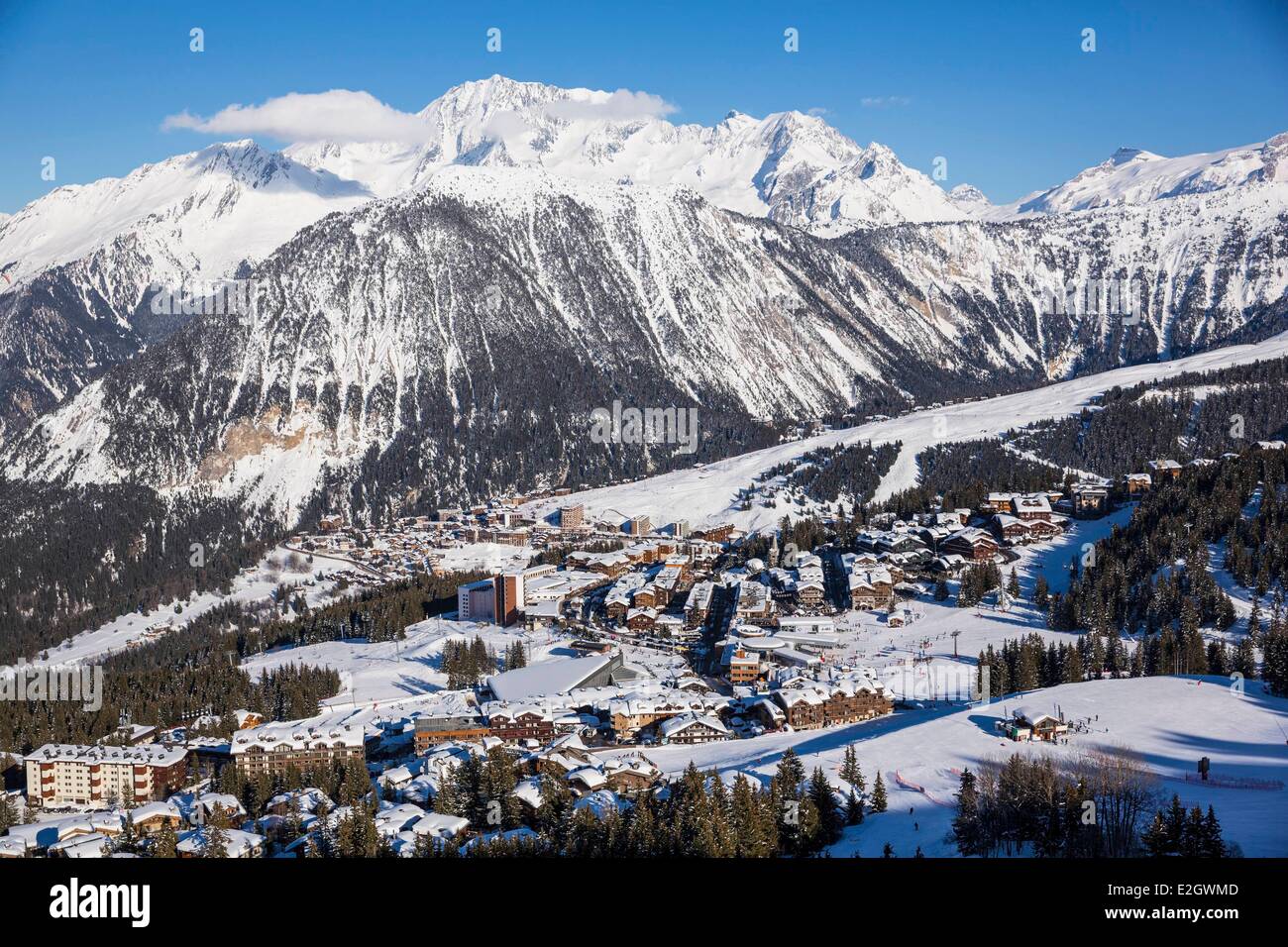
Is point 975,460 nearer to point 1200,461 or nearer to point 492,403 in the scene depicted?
point 1200,461

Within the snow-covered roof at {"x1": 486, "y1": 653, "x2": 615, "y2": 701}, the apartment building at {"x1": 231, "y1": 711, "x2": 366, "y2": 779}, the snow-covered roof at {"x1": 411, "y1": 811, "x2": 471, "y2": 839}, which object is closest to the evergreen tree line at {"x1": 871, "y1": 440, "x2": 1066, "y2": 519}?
the snow-covered roof at {"x1": 486, "y1": 653, "x2": 615, "y2": 701}

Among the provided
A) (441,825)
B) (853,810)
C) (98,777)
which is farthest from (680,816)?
(98,777)

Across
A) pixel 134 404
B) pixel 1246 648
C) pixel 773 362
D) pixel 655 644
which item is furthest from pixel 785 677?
pixel 773 362

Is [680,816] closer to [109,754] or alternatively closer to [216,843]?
[216,843]

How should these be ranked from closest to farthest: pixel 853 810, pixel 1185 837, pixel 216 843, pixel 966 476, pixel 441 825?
pixel 1185 837, pixel 216 843, pixel 853 810, pixel 441 825, pixel 966 476

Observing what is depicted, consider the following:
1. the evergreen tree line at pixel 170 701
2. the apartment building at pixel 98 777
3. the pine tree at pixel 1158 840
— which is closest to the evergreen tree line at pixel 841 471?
the evergreen tree line at pixel 170 701
